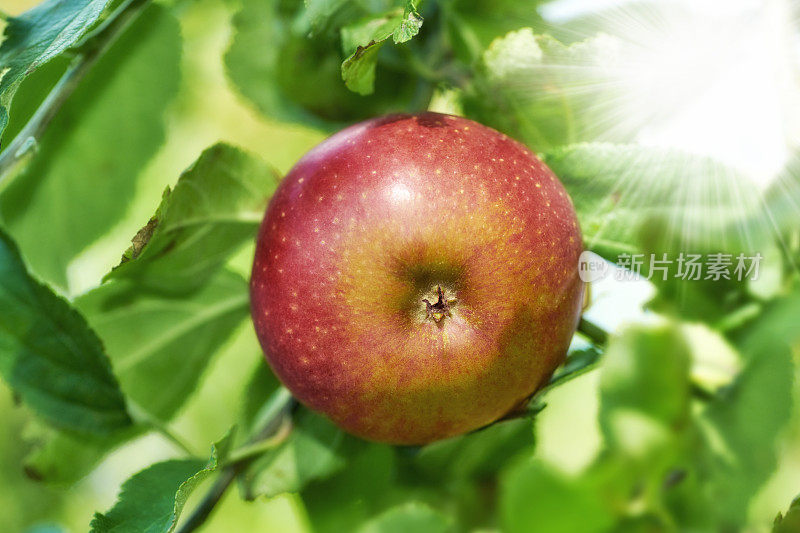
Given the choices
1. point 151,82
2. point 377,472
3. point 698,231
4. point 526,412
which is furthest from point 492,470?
point 151,82

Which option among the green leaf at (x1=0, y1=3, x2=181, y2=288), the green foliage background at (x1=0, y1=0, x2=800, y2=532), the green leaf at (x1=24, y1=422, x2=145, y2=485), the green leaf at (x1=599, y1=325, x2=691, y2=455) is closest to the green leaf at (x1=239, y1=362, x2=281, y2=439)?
the green foliage background at (x1=0, y1=0, x2=800, y2=532)

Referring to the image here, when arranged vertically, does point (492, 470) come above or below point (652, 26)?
below

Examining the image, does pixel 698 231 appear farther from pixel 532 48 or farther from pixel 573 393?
pixel 573 393

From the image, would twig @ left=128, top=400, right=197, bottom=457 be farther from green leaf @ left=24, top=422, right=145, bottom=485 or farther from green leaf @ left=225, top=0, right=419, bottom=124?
green leaf @ left=225, top=0, right=419, bottom=124

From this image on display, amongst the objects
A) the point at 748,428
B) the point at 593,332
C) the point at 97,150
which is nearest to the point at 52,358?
the point at 97,150

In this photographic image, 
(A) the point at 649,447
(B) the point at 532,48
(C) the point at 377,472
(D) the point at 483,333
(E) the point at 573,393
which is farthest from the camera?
(E) the point at 573,393

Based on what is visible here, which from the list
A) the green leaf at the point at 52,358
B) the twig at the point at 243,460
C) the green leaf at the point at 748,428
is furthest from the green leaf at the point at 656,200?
the green leaf at the point at 52,358
